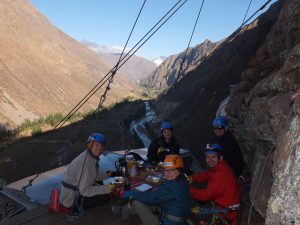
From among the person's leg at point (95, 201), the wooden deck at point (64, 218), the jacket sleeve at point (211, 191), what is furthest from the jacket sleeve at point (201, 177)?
the person's leg at point (95, 201)

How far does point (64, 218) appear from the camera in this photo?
8852 mm

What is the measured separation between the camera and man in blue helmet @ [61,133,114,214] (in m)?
8.69

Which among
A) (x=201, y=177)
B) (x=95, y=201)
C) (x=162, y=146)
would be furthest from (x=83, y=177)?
(x=162, y=146)

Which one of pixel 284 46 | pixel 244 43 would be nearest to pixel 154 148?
pixel 284 46

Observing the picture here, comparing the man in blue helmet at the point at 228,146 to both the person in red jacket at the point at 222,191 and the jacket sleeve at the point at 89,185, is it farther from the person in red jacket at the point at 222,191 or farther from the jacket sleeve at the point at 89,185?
the jacket sleeve at the point at 89,185

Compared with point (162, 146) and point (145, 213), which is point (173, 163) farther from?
point (162, 146)

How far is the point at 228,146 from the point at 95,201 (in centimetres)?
412

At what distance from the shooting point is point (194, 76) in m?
A: 79.2

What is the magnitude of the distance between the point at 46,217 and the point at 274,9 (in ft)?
174

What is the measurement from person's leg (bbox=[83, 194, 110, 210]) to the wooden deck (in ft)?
0.40

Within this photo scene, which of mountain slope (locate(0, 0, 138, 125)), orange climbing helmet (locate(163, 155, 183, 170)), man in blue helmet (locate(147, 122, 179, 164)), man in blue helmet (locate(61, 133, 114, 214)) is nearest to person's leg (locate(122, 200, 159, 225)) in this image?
man in blue helmet (locate(61, 133, 114, 214))

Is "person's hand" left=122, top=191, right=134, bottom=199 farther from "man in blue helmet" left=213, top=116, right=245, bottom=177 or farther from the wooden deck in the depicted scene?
"man in blue helmet" left=213, top=116, right=245, bottom=177

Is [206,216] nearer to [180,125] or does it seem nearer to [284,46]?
[284,46]

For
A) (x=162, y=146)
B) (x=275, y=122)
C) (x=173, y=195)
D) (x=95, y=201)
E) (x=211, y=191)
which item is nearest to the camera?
(x=173, y=195)
